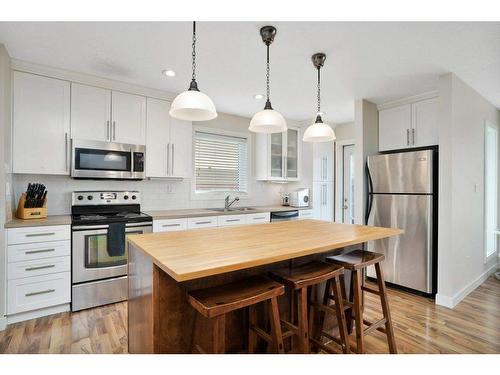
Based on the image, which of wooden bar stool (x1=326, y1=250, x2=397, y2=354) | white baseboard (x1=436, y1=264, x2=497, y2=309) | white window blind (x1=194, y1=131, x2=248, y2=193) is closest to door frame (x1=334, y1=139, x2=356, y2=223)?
white window blind (x1=194, y1=131, x2=248, y2=193)

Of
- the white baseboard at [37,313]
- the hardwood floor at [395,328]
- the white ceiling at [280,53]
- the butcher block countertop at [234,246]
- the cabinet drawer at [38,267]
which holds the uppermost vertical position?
the white ceiling at [280,53]

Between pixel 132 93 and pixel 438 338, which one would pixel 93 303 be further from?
pixel 438 338

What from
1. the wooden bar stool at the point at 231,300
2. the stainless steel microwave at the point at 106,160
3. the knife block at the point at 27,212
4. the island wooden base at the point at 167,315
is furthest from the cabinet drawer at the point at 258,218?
the knife block at the point at 27,212

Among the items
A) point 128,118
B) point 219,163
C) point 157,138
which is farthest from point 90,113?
point 219,163

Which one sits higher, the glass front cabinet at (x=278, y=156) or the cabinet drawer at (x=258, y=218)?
the glass front cabinet at (x=278, y=156)

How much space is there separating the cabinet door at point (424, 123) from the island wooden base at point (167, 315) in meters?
2.63

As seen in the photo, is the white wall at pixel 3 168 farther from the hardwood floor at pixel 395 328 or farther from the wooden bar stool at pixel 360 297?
the wooden bar stool at pixel 360 297

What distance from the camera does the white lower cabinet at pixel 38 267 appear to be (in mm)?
2252

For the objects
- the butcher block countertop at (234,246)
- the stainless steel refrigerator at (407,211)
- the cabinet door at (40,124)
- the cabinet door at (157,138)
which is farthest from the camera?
the cabinet door at (157,138)

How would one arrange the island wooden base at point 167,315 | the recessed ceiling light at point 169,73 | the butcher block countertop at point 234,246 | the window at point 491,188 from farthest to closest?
the window at point 491,188 → the recessed ceiling light at point 169,73 → the island wooden base at point 167,315 → the butcher block countertop at point 234,246

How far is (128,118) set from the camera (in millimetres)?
3043

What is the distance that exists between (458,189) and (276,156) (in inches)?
97.5

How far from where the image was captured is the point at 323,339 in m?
2.03
